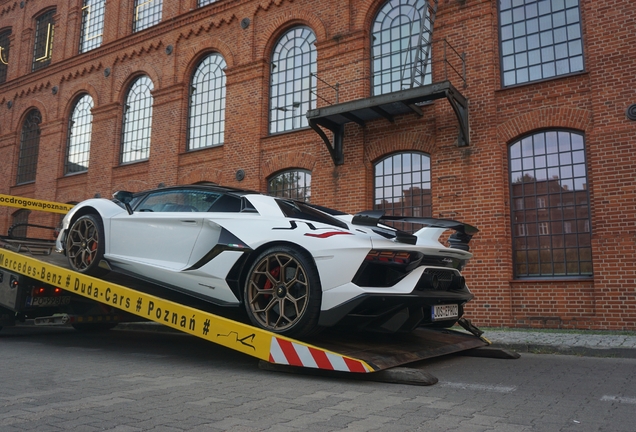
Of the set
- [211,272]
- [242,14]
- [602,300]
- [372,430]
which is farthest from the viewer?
[242,14]

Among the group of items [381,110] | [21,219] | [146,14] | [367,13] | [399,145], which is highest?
[146,14]

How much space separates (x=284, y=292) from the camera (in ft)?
16.2

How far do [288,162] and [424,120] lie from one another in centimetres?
381

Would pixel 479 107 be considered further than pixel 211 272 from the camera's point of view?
Yes

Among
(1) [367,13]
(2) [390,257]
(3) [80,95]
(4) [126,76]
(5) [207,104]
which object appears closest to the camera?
(2) [390,257]

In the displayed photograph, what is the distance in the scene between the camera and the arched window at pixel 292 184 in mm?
13641

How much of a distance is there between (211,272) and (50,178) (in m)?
18.0

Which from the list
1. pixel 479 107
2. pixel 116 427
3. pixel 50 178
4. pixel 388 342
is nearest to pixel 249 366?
pixel 388 342

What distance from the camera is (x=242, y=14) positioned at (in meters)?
15.7

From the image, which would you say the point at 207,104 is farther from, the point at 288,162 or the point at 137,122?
the point at 288,162

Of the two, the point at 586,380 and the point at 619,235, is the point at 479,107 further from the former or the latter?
the point at 586,380

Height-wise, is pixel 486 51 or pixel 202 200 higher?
pixel 486 51

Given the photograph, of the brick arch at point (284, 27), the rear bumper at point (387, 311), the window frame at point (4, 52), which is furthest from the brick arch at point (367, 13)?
the window frame at point (4, 52)

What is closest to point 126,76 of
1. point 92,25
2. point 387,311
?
point 92,25
